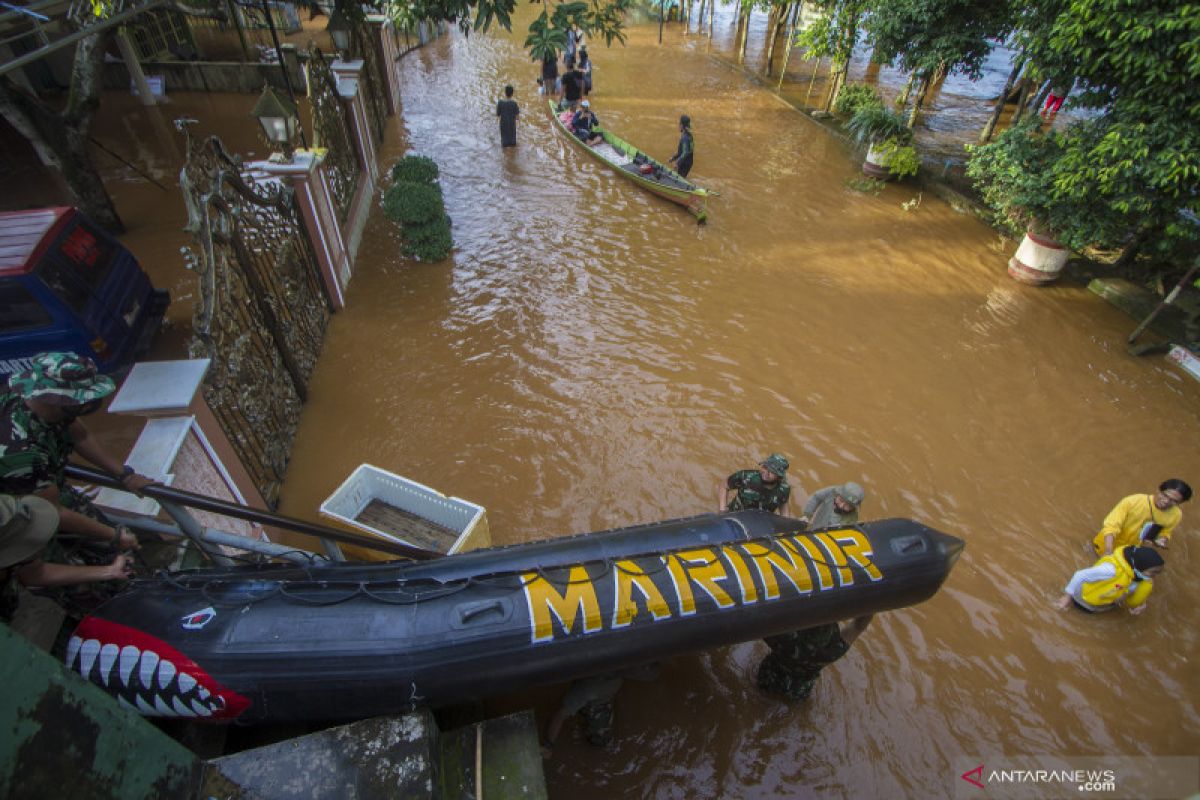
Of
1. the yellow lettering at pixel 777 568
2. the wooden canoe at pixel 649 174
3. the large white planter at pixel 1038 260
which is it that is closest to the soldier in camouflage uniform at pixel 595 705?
the yellow lettering at pixel 777 568

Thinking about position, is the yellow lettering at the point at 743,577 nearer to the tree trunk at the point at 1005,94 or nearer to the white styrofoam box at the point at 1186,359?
the white styrofoam box at the point at 1186,359

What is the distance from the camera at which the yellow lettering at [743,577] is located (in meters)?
A: 3.27

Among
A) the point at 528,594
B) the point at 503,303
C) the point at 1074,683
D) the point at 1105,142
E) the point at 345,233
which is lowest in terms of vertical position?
the point at 1074,683

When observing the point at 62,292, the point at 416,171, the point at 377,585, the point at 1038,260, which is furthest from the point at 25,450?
the point at 1038,260

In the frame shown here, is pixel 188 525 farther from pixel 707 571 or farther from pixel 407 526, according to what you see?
pixel 707 571

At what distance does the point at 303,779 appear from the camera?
245 cm

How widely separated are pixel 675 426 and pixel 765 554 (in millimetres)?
3151

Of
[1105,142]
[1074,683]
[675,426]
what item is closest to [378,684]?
[675,426]

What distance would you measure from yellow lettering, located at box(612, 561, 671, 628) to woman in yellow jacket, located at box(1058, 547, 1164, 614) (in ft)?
13.5

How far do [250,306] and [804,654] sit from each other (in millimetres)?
5328

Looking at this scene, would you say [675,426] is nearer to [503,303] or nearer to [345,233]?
[503,303]

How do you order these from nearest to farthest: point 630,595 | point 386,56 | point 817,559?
1. point 630,595
2. point 817,559
3. point 386,56

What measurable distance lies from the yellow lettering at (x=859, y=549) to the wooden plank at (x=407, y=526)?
2.92 m

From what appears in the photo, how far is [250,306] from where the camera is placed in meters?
5.13
